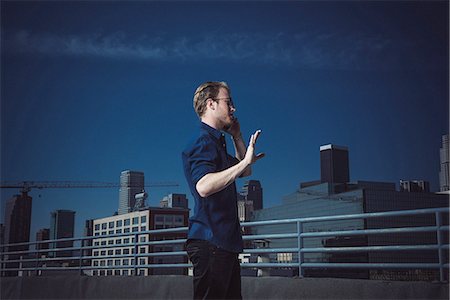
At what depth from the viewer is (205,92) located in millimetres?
2320

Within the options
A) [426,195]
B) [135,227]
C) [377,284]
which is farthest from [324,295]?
[426,195]

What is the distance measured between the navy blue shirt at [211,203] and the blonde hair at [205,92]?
174 mm

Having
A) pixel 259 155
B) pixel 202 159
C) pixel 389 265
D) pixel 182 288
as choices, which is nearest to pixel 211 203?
pixel 202 159

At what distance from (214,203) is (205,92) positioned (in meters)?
0.54

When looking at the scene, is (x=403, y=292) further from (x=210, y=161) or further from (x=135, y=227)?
(x=135, y=227)

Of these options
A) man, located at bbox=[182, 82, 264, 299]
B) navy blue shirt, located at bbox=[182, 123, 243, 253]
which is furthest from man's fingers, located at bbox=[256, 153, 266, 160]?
navy blue shirt, located at bbox=[182, 123, 243, 253]

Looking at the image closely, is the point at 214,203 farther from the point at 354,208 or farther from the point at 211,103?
the point at 354,208

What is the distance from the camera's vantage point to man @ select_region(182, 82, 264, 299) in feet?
6.67

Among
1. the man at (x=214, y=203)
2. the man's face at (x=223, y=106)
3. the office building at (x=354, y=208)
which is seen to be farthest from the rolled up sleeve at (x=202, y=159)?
the office building at (x=354, y=208)

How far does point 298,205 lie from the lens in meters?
137

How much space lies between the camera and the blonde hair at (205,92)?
7.59 ft

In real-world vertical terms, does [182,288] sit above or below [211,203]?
below

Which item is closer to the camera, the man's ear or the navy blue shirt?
the navy blue shirt

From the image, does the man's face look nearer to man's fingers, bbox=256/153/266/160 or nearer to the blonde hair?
the blonde hair
